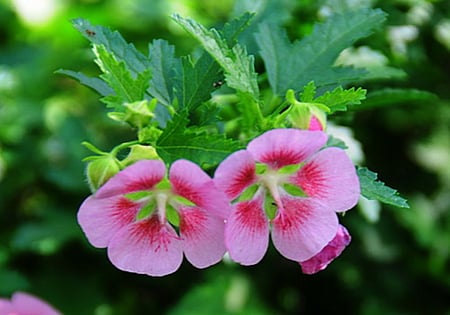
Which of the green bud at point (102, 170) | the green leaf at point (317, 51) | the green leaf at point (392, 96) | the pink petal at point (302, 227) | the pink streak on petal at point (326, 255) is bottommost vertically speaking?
the green leaf at point (392, 96)

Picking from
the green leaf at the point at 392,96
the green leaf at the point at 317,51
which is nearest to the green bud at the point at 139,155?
the green leaf at the point at 317,51

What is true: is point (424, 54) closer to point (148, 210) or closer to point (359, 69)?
point (359, 69)

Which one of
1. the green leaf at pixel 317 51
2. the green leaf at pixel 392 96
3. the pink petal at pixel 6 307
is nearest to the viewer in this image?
the green leaf at pixel 317 51

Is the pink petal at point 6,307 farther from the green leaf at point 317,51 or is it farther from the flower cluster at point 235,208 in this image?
the green leaf at point 317,51

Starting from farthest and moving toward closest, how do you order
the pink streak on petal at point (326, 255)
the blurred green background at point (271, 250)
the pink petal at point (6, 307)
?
the blurred green background at point (271, 250)
the pink petal at point (6, 307)
the pink streak on petal at point (326, 255)

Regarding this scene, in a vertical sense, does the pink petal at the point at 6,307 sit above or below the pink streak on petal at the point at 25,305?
above

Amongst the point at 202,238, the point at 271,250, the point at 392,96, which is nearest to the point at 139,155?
the point at 202,238

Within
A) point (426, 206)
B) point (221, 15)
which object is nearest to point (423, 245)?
point (426, 206)
